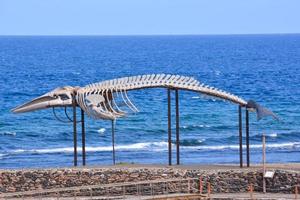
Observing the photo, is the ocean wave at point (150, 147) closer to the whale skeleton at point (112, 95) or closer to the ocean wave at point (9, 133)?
the ocean wave at point (9, 133)

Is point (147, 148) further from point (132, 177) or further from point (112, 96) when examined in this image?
point (132, 177)

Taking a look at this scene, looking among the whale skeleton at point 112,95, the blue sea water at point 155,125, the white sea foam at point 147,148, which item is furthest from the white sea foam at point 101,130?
the whale skeleton at point 112,95

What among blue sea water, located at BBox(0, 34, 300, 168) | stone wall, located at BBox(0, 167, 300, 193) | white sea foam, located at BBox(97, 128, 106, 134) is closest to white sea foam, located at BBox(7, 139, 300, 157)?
blue sea water, located at BBox(0, 34, 300, 168)

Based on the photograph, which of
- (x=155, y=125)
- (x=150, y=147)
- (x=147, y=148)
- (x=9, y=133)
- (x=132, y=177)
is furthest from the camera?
(x=155, y=125)

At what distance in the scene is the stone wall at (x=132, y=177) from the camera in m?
41.2

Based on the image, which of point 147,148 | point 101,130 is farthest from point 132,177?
point 101,130

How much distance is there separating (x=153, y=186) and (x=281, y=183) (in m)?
4.19

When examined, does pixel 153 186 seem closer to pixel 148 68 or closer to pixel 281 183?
pixel 281 183

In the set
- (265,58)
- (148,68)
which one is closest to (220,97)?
(148,68)

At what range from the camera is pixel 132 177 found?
137 feet

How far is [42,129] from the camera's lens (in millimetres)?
74312

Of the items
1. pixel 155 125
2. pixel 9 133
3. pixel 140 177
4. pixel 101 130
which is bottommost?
pixel 140 177

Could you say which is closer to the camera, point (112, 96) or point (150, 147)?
point (112, 96)

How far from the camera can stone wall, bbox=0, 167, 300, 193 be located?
4119 cm
